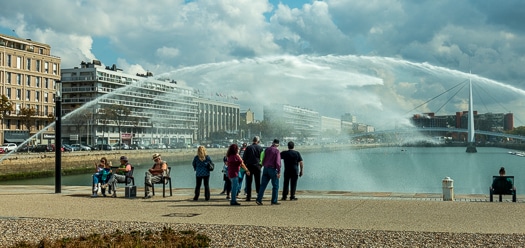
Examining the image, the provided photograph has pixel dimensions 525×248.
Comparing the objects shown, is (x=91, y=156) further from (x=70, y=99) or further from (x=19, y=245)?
(x=19, y=245)

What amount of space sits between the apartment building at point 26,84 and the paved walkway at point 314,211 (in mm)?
77399

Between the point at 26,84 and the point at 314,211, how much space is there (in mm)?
91366

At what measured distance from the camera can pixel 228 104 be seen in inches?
2744

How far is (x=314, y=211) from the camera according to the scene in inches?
622

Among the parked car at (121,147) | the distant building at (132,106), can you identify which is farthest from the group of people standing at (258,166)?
the parked car at (121,147)

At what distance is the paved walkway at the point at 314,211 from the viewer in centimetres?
1329

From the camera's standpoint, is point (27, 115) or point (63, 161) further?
point (27, 115)

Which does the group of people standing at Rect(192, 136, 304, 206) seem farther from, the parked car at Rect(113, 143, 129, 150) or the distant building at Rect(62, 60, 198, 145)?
the parked car at Rect(113, 143, 129, 150)

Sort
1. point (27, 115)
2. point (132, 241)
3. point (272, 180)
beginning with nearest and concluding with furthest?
1. point (132, 241)
2. point (272, 180)
3. point (27, 115)

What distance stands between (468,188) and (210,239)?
34.0 meters

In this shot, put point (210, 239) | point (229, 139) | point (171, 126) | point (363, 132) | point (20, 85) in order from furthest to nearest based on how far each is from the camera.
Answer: point (20, 85)
point (363, 132)
point (229, 139)
point (171, 126)
point (210, 239)

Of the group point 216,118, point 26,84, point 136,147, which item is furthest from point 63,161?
point 26,84

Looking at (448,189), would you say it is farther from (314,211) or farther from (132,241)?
(132,241)

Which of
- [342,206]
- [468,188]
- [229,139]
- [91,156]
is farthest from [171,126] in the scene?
[342,206]
